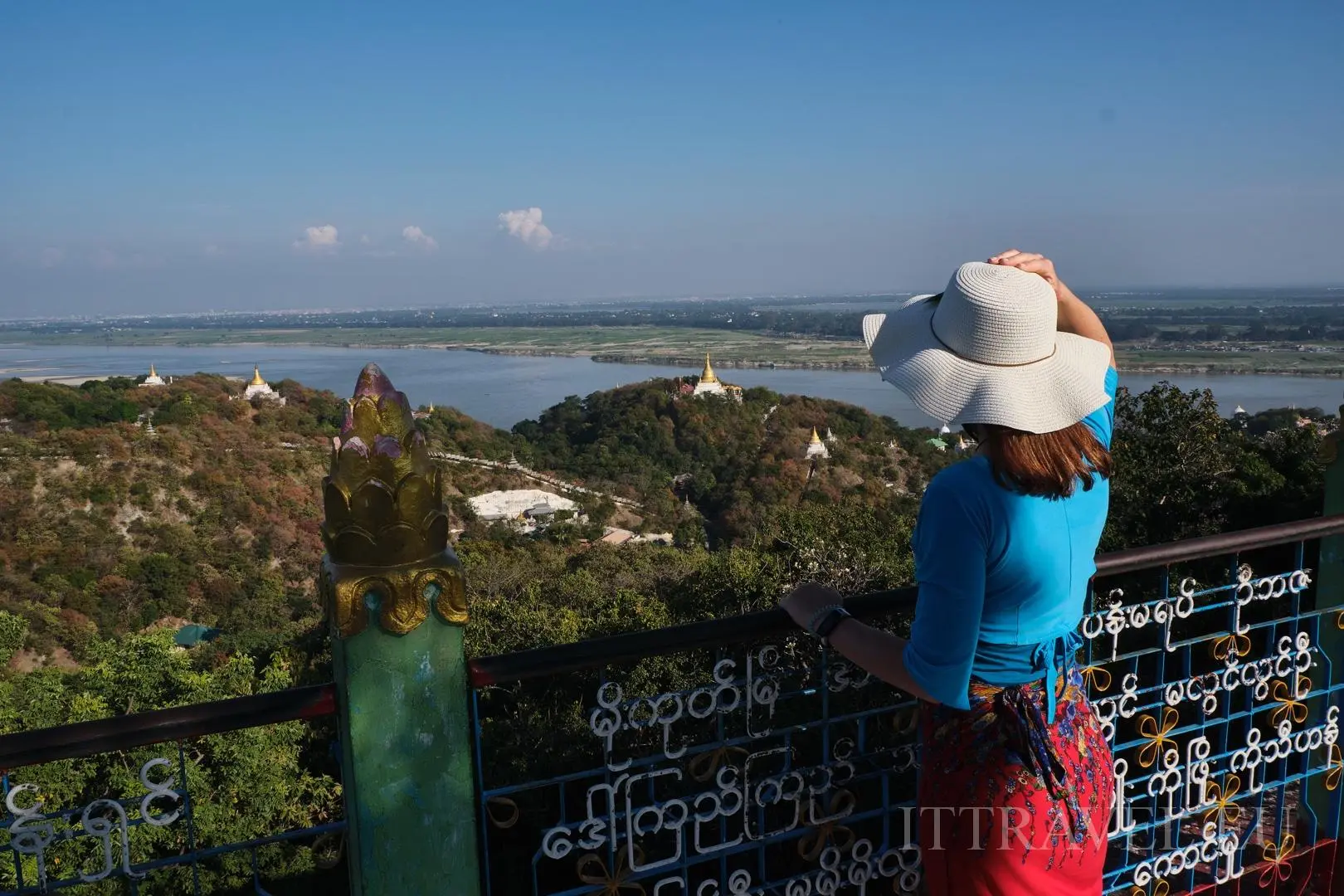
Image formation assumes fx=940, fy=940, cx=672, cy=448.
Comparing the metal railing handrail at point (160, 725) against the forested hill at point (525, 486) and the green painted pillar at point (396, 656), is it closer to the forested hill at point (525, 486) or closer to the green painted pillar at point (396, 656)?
the green painted pillar at point (396, 656)

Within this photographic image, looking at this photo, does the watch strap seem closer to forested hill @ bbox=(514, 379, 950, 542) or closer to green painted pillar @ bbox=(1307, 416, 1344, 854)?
green painted pillar @ bbox=(1307, 416, 1344, 854)

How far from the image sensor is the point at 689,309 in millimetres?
154500

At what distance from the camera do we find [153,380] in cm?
5225

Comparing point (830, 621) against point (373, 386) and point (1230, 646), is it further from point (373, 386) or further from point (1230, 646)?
point (1230, 646)

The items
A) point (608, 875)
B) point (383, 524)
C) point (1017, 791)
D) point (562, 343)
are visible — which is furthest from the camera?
point (562, 343)

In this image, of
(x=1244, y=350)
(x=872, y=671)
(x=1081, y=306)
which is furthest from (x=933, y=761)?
(x=1244, y=350)

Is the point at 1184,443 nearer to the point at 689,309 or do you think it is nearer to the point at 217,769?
the point at 217,769

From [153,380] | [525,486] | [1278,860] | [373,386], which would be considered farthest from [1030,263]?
[153,380]

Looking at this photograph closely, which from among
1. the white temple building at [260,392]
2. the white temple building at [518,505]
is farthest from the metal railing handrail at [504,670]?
the white temple building at [260,392]

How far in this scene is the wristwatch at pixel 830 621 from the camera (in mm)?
1609

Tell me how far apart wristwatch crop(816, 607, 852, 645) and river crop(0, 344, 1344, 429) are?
4712 cm

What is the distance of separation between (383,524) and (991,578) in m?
0.89

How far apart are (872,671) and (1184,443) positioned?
15.4 meters

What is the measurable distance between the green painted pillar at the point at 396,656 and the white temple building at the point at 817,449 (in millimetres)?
47097
